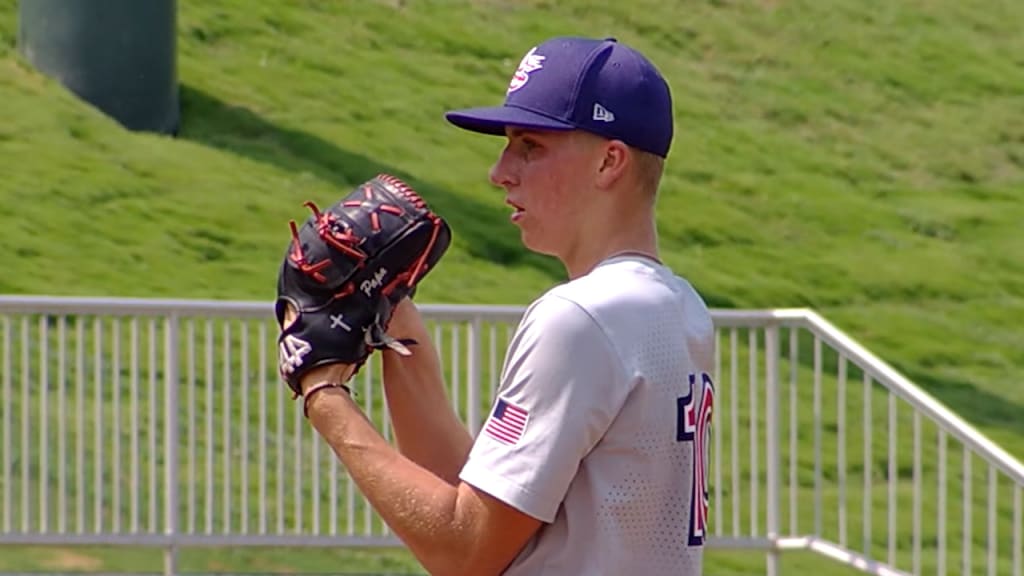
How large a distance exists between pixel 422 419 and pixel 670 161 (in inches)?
520

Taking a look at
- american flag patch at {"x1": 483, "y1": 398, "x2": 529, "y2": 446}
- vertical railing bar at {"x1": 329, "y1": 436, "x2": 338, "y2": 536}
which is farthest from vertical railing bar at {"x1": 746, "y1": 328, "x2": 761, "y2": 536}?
american flag patch at {"x1": 483, "y1": 398, "x2": 529, "y2": 446}

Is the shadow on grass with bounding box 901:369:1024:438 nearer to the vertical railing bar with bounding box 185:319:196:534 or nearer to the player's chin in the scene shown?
the vertical railing bar with bounding box 185:319:196:534

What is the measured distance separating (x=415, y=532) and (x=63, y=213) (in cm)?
991

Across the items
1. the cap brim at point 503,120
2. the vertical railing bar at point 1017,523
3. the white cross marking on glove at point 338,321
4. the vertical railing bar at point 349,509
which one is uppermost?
the cap brim at point 503,120

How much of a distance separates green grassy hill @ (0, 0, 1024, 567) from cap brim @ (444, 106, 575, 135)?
856 centimetres

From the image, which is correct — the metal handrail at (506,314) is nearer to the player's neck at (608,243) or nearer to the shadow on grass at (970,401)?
the shadow on grass at (970,401)

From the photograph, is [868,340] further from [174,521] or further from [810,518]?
[174,521]

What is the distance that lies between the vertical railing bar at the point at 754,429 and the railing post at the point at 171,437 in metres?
2.33

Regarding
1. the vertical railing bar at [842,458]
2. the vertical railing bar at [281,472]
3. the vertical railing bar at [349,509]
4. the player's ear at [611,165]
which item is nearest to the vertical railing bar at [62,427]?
the vertical railing bar at [281,472]

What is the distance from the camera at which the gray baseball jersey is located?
2.53 metres

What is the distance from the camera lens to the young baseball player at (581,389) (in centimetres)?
253

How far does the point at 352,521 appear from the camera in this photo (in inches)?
305

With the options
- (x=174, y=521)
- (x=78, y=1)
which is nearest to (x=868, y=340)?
(x=78, y=1)

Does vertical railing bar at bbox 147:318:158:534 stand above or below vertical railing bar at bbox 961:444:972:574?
above
